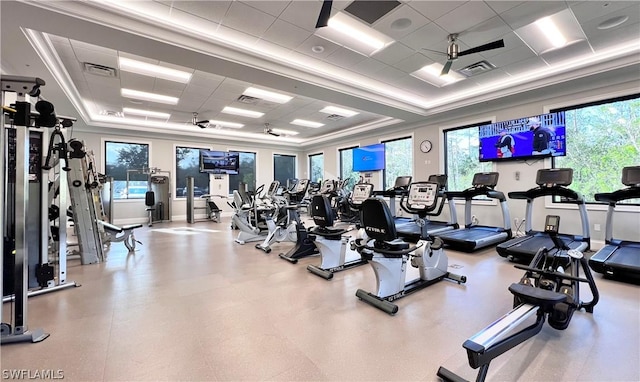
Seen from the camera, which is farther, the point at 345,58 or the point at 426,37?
the point at 345,58

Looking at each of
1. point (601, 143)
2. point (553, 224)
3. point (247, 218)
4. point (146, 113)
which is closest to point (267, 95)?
point (247, 218)

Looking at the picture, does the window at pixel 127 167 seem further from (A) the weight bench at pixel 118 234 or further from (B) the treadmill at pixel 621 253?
(B) the treadmill at pixel 621 253

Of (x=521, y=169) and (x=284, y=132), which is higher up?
(x=284, y=132)

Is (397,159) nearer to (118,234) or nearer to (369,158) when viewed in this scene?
(369,158)

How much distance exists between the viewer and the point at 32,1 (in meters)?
2.79

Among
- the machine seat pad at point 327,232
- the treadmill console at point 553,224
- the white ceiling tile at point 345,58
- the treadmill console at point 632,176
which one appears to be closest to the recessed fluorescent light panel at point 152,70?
the white ceiling tile at point 345,58

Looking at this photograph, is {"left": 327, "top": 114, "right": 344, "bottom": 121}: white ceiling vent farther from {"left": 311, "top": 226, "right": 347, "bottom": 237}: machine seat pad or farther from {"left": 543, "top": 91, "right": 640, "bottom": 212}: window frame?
{"left": 311, "top": 226, "right": 347, "bottom": 237}: machine seat pad

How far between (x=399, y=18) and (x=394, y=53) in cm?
94

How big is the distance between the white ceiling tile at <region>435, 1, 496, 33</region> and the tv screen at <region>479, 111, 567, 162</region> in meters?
3.27

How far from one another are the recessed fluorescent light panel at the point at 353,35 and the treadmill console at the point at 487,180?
337 centimetres

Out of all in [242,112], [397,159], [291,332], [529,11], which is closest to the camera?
[291,332]

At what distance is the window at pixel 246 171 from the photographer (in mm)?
11570

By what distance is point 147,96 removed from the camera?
20.7 feet

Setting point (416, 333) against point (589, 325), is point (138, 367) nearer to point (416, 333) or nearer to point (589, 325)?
point (416, 333)
